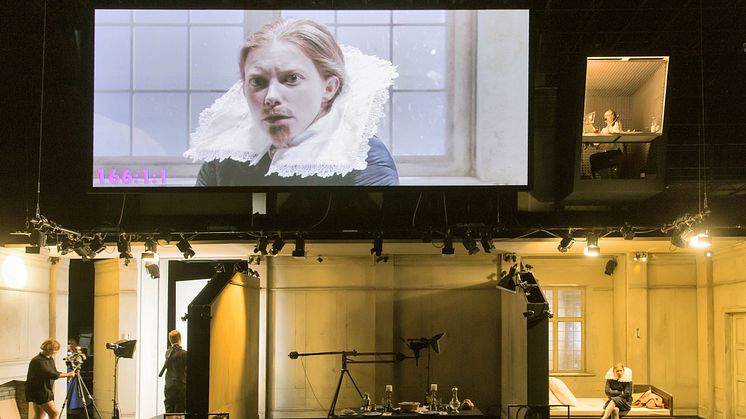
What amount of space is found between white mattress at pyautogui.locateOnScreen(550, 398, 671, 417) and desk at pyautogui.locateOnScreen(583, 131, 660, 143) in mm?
3970

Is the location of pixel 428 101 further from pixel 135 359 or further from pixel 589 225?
pixel 135 359

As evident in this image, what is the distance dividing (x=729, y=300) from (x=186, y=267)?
29.2ft

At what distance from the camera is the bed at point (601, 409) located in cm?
1158

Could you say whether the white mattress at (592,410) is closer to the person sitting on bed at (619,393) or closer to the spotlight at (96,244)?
the person sitting on bed at (619,393)

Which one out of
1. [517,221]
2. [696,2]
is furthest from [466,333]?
[696,2]

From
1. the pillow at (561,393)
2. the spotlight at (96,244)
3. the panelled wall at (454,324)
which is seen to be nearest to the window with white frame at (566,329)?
the panelled wall at (454,324)

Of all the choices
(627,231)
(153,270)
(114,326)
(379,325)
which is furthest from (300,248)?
(114,326)

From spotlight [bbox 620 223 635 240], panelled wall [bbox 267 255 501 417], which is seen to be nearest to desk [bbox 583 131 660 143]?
spotlight [bbox 620 223 635 240]

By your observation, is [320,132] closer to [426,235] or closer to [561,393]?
[426,235]

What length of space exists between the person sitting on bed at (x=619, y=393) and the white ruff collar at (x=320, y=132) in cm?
467

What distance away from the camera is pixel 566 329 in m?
13.7

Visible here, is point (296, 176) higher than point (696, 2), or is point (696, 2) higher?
point (696, 2)

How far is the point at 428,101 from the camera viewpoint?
9.11 m

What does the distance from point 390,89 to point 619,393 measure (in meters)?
5.12
